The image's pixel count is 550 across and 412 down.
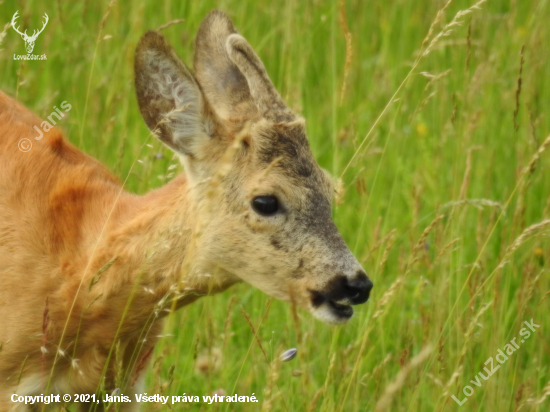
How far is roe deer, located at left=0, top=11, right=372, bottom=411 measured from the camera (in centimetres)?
318

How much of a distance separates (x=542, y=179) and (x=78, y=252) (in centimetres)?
309

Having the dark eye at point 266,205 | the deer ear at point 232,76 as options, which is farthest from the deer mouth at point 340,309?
the deer ear at point 232,76

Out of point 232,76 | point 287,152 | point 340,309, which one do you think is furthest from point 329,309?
point 232,76

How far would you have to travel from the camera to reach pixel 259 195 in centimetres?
320

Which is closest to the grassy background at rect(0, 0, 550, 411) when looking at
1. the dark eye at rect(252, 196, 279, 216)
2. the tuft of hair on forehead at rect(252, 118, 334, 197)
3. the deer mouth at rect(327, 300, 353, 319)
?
the deer mouth at rect(327, 300, 353, 319)

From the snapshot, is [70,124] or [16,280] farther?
[70,124]

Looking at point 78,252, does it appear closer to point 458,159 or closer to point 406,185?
point 458,159

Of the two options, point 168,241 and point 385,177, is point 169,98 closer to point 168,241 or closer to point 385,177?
point 168,241

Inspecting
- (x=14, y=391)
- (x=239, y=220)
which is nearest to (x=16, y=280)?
(x=14, y=391)

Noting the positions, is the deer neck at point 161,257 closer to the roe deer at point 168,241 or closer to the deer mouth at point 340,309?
the roe deer at point 168,241

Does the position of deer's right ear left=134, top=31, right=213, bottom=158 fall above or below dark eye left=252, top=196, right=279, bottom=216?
above

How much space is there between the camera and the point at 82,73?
5781 millimetres

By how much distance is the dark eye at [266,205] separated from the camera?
10.5 feet

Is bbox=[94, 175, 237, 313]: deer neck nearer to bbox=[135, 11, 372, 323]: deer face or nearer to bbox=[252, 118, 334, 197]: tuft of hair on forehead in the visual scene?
bbox=[135, 11, 372, 323]: deer face
